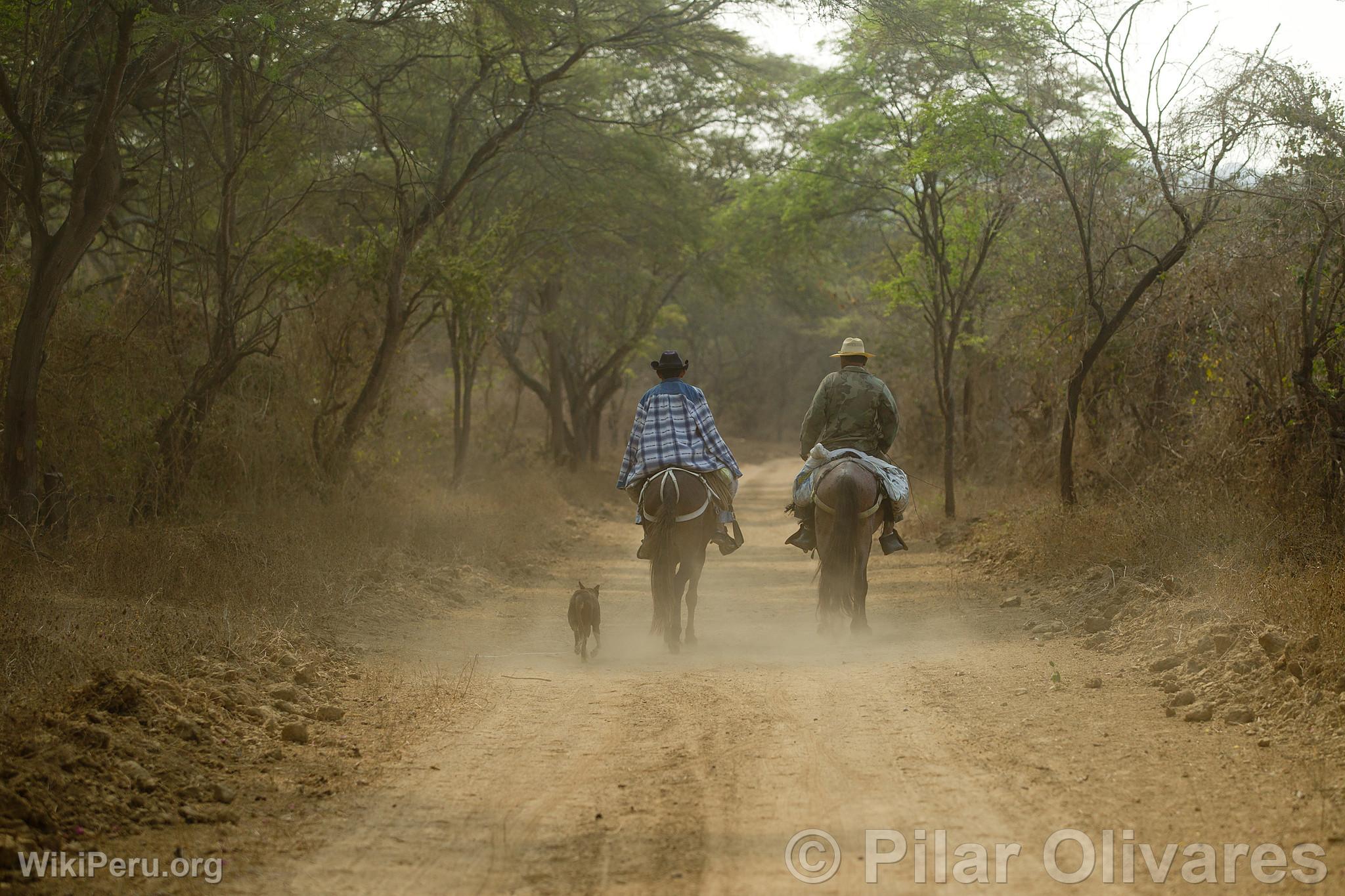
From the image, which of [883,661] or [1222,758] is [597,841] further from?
[883,661]

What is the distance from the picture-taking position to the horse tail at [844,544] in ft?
30.5

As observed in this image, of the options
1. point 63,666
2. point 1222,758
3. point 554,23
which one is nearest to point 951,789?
point 1222,758

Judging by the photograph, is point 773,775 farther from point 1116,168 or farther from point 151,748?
point 1116,168

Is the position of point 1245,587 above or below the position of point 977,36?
below

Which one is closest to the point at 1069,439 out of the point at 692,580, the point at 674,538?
the point at 692,580

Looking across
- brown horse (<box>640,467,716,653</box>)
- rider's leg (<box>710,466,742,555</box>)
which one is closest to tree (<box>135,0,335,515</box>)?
brown horse (<box>640,467,716,653</box>)

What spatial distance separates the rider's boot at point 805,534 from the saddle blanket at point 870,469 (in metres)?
0.09

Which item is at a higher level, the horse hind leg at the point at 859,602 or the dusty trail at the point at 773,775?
the horse hind leg at the point at 859,602

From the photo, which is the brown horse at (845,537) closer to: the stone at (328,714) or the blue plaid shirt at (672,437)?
the blue plaid shirt at (672,437)

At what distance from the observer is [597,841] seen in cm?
432

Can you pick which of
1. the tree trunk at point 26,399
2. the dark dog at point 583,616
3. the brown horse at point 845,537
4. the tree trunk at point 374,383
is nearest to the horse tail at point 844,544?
the brown horse at point 845,537

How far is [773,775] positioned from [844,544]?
4.30m

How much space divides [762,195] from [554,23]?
8.35 m

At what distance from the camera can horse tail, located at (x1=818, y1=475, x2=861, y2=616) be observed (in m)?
9.30
